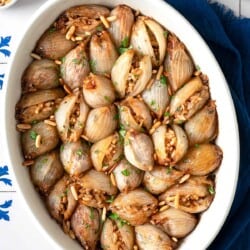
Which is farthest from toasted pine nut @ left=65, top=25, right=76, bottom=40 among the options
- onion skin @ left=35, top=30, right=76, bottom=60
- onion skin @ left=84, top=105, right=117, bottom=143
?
onion skin @ left=84, top=105, right=117, bottom=143

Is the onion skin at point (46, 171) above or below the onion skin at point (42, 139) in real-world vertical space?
below

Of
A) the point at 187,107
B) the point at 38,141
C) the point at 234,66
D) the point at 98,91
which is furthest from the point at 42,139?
the point at 234,66

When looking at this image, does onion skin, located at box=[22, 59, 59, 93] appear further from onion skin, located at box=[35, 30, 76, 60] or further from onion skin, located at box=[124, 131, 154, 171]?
onion skin, located at box=[124, 131, 154, 171]

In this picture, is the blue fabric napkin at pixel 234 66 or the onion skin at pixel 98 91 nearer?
the onion skin at pixel 98 91

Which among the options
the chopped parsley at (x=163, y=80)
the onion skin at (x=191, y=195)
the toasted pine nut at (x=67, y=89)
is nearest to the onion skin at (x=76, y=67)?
the toasted pine nut at (x=67, y=89)

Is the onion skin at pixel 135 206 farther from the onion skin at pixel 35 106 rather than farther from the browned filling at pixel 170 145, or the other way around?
the onion skin at pixel 35 106

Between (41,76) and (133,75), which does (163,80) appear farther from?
(41,76)

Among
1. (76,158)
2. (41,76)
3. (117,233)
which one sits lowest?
(117,233)
